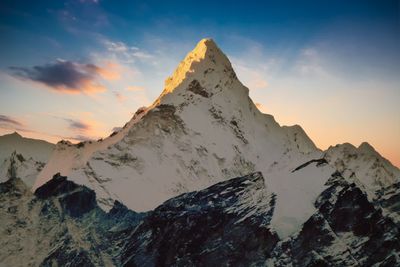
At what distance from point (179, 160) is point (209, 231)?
47.1 m

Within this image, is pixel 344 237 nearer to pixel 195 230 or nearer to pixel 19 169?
pixel 195 230

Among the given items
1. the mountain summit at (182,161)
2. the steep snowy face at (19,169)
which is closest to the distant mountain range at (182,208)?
the mountain summit at (182,161)

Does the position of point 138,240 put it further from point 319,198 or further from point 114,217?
point 319,198

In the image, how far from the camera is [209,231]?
12562 centimetres

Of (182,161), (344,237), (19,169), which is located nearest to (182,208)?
(182,161)

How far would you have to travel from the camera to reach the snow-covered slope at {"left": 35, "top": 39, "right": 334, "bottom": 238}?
132 metres

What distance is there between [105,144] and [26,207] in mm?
33013

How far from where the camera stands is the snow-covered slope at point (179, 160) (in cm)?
13212

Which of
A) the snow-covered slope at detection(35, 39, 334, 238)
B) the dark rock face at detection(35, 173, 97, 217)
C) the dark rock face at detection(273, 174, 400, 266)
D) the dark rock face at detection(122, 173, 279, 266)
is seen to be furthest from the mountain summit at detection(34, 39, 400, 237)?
the dark rock face at detection(122, 173, 279, 266)

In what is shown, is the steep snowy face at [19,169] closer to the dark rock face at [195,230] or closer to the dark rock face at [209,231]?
the dark rock face at [195,230]

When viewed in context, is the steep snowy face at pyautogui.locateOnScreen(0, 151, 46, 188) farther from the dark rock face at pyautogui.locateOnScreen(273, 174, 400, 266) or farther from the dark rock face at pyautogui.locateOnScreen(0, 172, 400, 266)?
the dark rock face at pyautogui.locateOnScreen(273, 174, 400, 266)

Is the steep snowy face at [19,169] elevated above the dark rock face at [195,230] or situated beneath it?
elevated above

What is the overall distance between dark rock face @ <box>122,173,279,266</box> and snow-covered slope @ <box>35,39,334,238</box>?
484 centimetres

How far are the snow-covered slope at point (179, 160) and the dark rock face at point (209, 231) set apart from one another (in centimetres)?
484
